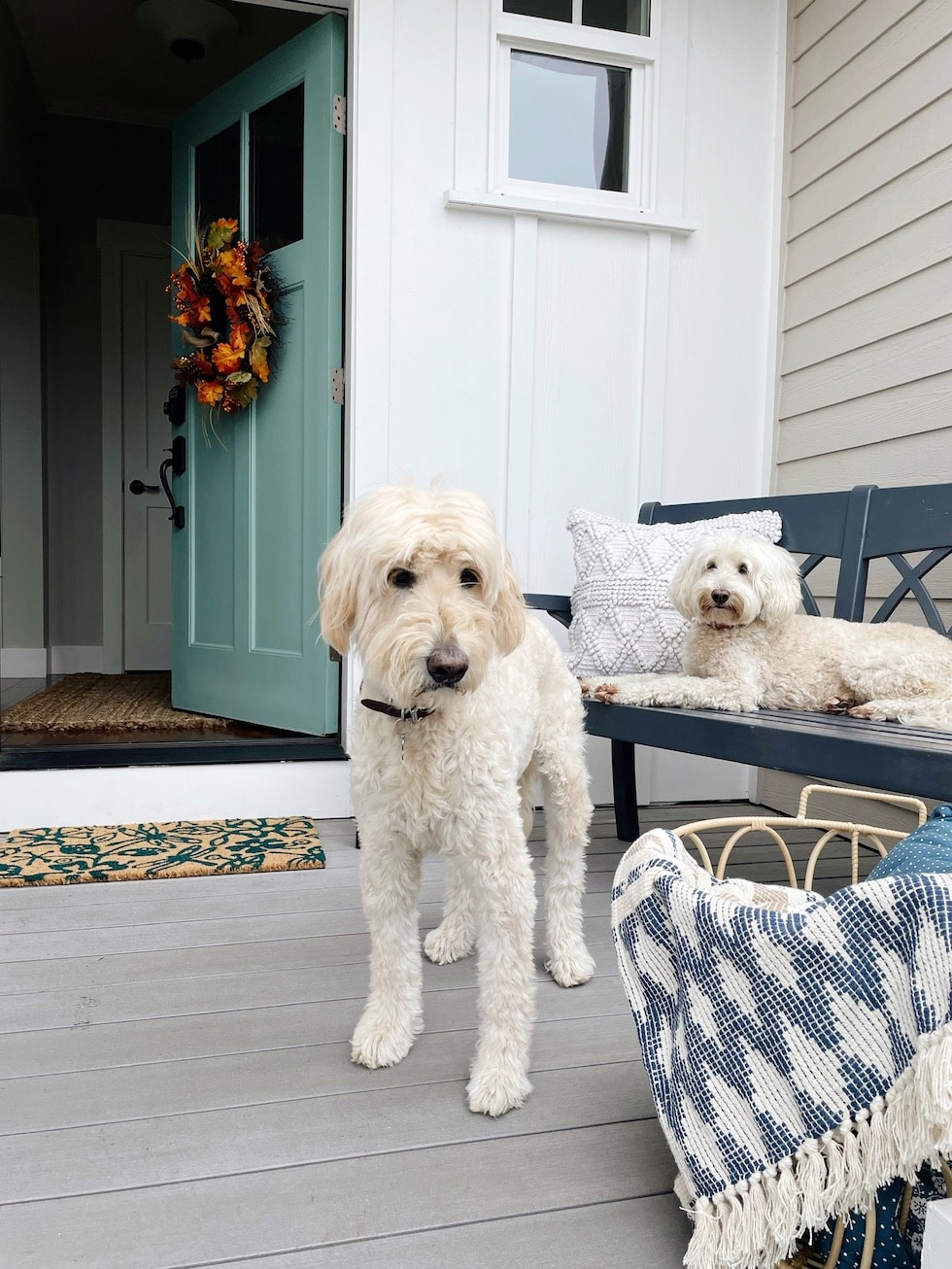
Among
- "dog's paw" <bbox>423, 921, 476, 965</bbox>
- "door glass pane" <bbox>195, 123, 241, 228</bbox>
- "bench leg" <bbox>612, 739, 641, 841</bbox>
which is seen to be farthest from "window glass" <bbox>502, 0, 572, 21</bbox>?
"dog's paw" <bbox>423, 921, 476, 965</bbox>

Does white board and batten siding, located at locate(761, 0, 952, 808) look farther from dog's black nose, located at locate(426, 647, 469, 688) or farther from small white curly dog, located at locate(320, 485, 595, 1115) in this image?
dog's black nose, located at locate(426, 647, 469, 688)

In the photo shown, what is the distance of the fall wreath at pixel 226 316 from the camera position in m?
3.46

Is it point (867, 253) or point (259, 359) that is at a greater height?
point (867, 253)

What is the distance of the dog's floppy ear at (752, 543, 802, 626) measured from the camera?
2.44m

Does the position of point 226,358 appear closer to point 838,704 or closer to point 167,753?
point 167,753

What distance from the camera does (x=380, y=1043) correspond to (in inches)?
65.0

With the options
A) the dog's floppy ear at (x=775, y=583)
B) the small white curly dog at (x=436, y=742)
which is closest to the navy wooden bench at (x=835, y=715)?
the dog's floppy ear at (x=775, y=583)

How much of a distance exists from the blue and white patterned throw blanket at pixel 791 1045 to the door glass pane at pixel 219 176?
343 cm

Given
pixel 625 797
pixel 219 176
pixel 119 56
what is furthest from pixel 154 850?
pixel 119 56

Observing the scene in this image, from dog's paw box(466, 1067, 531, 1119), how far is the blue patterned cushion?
2.35ft

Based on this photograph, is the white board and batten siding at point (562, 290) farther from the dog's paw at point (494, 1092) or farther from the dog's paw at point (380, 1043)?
the dog's paw at point (494, 1092)

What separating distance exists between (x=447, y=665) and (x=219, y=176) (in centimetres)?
319

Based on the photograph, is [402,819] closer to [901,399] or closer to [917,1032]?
[917,1032]

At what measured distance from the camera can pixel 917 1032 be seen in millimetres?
889
